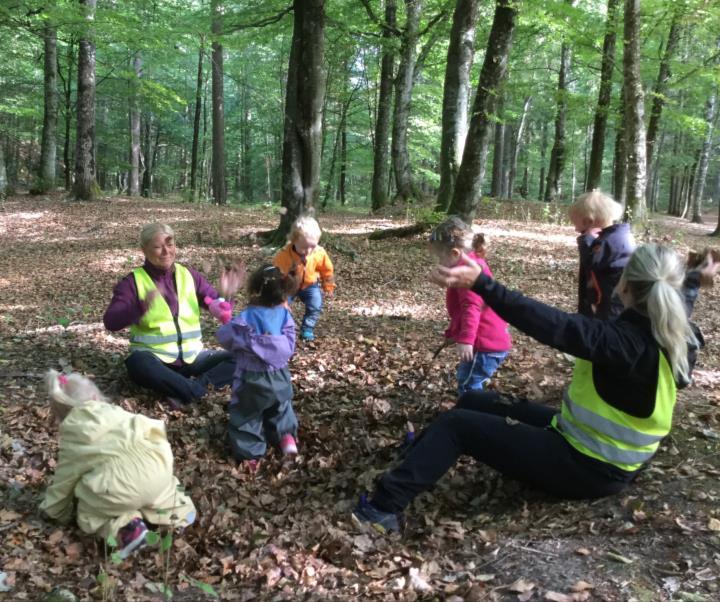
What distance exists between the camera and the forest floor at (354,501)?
290 centimetres

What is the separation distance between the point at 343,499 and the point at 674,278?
264 centimetres

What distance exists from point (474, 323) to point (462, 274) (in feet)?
4.99

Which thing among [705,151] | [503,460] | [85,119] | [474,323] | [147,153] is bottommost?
[503,460]

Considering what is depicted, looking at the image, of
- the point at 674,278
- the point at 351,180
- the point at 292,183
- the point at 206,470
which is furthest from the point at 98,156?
the point at 674,278

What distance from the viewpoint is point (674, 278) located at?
9.27 feet

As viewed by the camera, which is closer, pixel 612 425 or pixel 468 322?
pixel 612 425

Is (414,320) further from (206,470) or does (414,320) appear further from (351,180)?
(351,180)

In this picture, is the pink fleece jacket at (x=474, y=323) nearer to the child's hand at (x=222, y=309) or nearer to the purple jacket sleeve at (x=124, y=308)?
the child's hand at (x=222, y=309)

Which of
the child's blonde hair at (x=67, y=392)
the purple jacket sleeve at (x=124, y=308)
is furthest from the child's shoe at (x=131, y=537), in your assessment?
the purple jacket sleeve at (x=124, y=308)

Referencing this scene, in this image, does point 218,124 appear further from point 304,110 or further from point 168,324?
point 168,324

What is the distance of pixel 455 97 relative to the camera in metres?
11.8

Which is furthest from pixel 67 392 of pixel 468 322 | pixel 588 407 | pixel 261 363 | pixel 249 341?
pixel 588 407

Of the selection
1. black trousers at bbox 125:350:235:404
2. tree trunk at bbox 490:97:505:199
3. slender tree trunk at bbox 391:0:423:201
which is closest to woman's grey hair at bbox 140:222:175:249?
black trousers at bbox 125:350:235:404

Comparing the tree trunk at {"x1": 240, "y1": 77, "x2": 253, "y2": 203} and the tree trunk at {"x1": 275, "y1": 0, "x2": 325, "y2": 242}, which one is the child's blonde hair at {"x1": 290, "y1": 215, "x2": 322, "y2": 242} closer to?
the tree trunk at {"x1": 275, "y1": 0, "x2": 325, "y2": 242}
